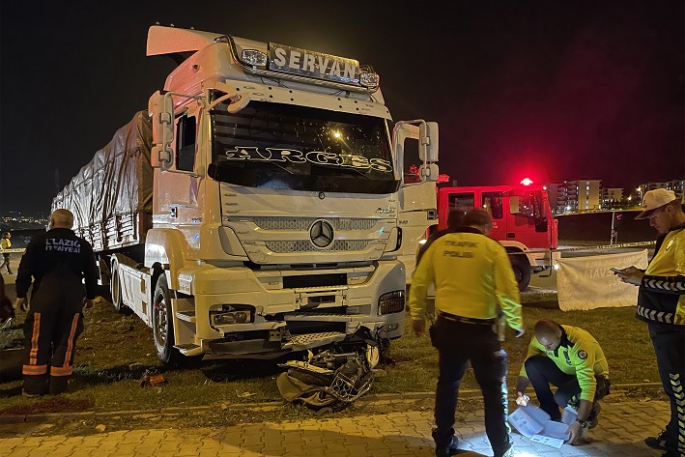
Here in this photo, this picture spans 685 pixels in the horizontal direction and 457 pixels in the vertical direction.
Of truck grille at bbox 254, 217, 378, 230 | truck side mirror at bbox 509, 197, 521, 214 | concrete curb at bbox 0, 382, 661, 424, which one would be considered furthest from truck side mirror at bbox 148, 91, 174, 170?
truck side mirror at bbox 509, 197, 521, 214

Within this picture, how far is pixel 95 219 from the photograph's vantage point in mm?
9742

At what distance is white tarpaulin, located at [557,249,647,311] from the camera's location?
905 centimetres

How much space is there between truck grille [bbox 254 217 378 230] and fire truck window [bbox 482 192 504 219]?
273 inches

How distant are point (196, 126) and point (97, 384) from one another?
2769mm

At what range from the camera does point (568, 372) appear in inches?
148

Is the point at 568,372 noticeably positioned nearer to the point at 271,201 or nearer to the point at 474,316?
the point at 474,316

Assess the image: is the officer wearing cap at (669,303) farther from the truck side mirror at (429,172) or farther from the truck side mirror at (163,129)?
the truck side mirror at (163,129)

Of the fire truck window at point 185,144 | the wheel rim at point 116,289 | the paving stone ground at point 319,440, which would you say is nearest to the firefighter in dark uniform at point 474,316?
the paving stone ground at point 319,440

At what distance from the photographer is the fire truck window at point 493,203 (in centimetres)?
1139

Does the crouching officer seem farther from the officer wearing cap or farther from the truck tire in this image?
the truck tire

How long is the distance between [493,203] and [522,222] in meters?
0.77

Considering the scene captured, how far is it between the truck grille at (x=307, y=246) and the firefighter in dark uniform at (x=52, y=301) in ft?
6.39

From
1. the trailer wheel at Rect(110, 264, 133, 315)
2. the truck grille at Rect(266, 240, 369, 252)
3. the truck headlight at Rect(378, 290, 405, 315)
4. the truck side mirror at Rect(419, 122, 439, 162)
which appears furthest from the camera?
the trailer wheel at Rect(110, 264, 133, 315)

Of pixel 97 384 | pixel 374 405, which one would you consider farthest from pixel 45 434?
pixel 374 405
